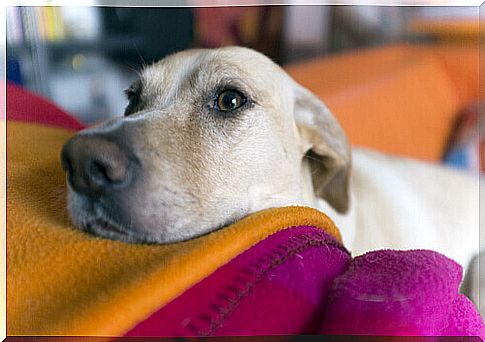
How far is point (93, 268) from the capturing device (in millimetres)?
643

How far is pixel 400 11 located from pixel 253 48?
408 millimetres

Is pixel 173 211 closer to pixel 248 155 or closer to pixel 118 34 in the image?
pixel 248 155

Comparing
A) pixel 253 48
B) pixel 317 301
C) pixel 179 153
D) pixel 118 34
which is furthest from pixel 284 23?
pixel 317 301

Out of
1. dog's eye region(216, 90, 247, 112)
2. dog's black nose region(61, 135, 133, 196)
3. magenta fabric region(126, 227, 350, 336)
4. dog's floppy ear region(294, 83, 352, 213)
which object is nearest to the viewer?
magenta fabric region(126, 227, 350, 336)

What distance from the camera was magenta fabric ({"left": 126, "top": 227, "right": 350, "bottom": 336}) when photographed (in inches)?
21.6

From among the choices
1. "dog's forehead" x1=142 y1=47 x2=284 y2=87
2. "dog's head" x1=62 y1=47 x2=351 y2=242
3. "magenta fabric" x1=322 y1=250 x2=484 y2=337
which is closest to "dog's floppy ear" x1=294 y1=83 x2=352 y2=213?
Result: "dog's head" x1=62 y1=47 x2=351 y2=242

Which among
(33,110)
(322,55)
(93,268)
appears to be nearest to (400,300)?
(93,268)

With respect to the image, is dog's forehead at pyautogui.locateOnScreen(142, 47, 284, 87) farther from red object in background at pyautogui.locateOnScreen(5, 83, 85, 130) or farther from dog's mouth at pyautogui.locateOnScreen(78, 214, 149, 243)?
dog's mouth at pyautogui.locateOnScreen(78, 214, 149, 243)

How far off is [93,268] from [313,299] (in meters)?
0.26

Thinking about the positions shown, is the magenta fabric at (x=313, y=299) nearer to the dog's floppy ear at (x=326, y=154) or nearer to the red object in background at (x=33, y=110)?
the dog's floppy ear at (x=326, y=154)

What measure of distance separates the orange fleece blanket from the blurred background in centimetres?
43

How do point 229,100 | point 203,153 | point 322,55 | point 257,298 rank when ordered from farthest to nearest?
point 322,55 < point 229,100 < point 203,153 < point 257,298

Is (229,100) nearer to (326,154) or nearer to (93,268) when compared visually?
(326,154)

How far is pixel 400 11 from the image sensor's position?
51.4 inches
